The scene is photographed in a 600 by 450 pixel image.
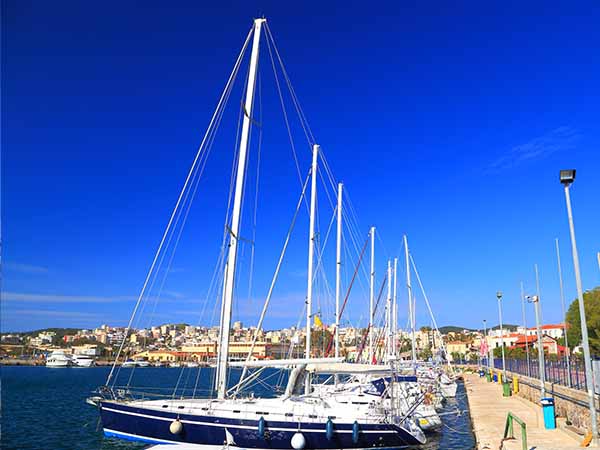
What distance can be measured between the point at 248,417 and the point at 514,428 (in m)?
11.8

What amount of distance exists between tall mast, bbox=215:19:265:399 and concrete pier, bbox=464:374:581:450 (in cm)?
1005

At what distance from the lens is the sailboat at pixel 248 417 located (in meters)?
16.6

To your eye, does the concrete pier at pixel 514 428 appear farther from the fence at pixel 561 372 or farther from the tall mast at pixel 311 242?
the tall mast at pixel 311 242

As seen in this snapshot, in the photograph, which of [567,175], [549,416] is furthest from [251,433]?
[567,175]

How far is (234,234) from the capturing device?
17938mm

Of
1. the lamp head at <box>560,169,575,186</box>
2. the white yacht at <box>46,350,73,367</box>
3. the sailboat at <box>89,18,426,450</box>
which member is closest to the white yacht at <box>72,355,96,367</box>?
the white yacht at <box>46,350,73,367</box>

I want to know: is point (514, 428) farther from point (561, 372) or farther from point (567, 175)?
point (567, 175)

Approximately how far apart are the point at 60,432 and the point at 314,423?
61.1 feet

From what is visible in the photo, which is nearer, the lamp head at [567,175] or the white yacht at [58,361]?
the lamp head at [567,175]

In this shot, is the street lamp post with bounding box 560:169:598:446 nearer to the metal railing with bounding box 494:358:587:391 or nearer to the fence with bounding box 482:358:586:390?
the metal railing with bounding box 494:358:587:391

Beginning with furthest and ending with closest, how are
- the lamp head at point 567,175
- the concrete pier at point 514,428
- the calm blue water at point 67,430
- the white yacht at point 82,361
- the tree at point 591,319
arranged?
the white yacht at point 82,361 < the tree at point 591,319 < the calm blue water at point 67,430 < the concrete pier at point 514,428 < the lamp head at point 567,175

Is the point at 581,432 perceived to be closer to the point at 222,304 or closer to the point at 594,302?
the point at 222,304

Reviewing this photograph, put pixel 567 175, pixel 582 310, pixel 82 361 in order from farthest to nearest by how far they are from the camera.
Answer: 1. pixel 82 361
2. pixel 567 175
3. pixel 582 310

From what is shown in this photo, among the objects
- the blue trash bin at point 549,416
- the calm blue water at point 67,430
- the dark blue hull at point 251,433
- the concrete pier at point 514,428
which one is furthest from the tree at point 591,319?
the dark blue hull at point 251,433
